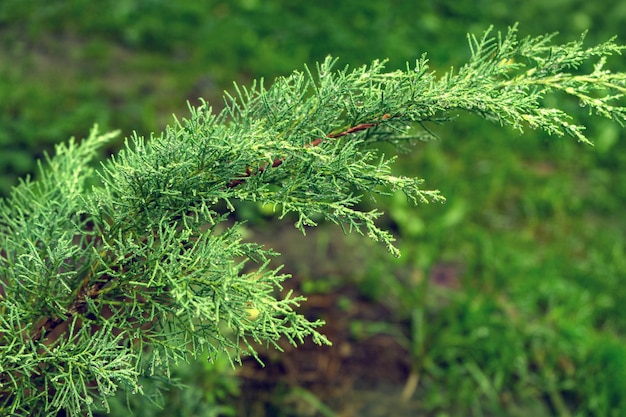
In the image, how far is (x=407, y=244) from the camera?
12.9 feet

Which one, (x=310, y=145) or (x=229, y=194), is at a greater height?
(x=310, y=145)

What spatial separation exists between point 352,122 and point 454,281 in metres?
2.36

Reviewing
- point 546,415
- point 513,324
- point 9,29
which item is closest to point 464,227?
point 513,324

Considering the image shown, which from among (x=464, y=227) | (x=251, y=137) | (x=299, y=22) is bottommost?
(x=464, y=227)

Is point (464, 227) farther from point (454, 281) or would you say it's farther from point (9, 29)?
point (9, 29)

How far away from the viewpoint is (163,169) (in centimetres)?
152

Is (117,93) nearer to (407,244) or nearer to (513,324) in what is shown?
(407,244)

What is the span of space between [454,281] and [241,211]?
1351 mm

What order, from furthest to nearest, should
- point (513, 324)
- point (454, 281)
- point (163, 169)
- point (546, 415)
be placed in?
point (454, 281) < point (513, 324) < point (546, 415) < point (163, 169)

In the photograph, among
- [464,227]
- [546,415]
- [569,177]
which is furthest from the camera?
[569,177]

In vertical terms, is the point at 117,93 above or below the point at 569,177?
below

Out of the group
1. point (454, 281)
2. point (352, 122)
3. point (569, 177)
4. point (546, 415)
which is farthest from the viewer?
point (569, 177)

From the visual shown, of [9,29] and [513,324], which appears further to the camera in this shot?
[9,29]

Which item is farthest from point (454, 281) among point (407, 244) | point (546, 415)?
point (546, 415)
